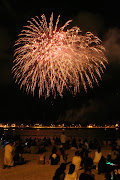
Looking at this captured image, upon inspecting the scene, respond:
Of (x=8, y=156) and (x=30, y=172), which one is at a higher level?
(x=8, y=156)

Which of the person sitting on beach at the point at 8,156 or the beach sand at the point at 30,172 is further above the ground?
the person sitting on beach at the point at 8,156

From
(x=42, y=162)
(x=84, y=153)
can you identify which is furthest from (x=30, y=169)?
(x=84, y=153)

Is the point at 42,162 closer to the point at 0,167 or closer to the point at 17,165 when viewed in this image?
the point at 17,165

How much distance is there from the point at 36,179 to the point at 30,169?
5.40ft

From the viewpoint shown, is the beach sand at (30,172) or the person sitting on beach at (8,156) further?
the person sitting on beach at (8,156)

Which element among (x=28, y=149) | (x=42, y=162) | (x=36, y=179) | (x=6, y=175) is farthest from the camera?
(x=28, y=149)

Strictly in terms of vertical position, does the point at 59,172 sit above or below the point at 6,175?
above

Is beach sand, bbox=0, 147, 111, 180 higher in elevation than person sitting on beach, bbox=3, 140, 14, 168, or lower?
lower

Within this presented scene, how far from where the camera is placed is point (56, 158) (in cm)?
1017

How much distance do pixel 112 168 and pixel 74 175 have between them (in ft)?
7.68

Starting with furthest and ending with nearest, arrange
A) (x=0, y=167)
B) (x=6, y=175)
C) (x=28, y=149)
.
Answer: (x=28, y=149)
(x=0, y=167)
(x=6, y=175)

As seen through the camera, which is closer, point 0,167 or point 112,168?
point 112,168

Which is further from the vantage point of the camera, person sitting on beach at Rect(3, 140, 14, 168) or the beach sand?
person sitting on beach at Rect(3, 140, 14, 168)

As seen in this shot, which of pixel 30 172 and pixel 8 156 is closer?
pixel 30 172
